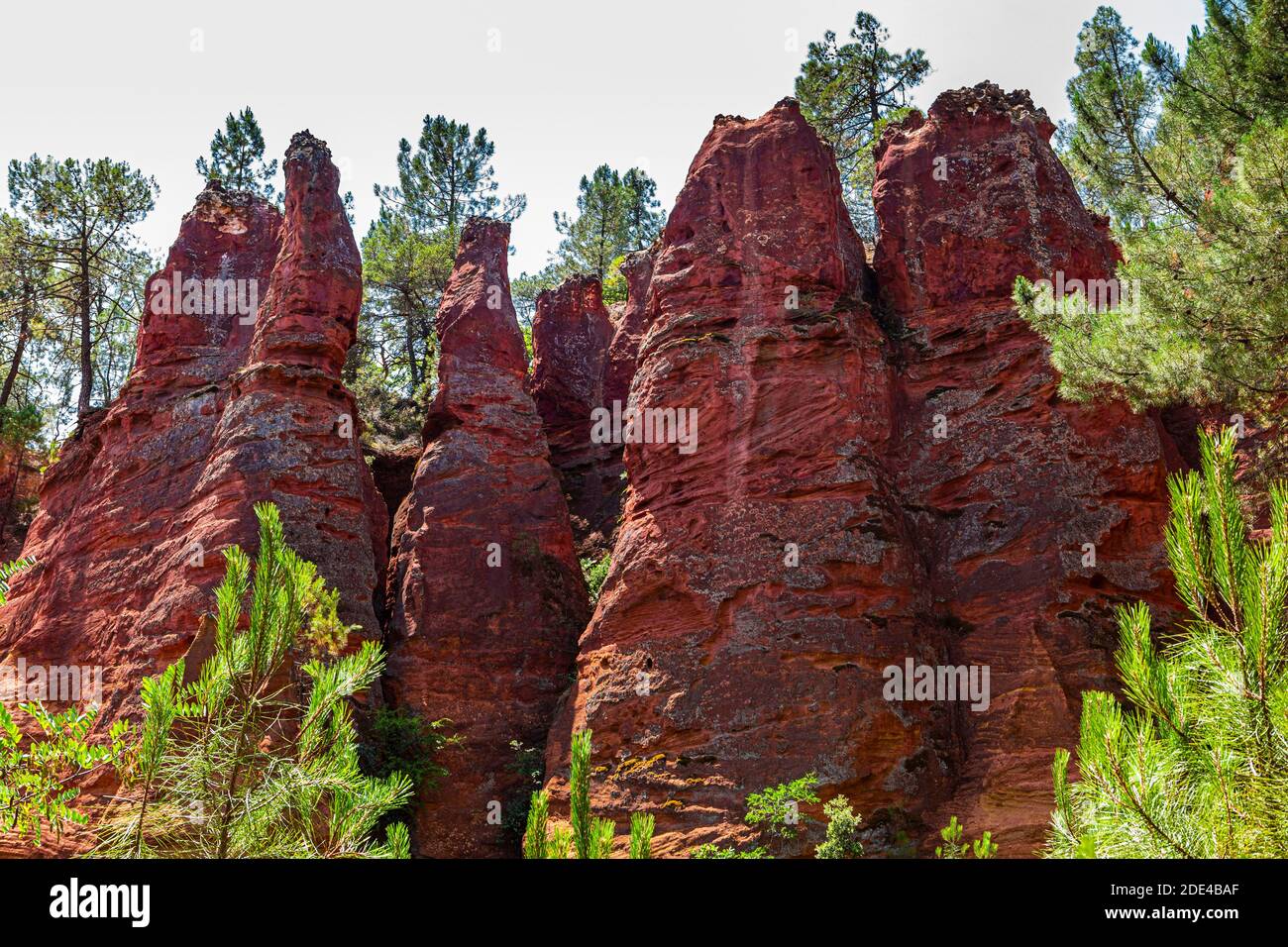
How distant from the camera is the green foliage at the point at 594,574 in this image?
22938mm

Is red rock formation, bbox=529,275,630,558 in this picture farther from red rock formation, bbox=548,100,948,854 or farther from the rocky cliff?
red rock formation, bbox=548,100,948,854

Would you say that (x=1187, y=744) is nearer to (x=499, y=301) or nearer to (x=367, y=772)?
(x=367, y=772)

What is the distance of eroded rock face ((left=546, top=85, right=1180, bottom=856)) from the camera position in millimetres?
15000

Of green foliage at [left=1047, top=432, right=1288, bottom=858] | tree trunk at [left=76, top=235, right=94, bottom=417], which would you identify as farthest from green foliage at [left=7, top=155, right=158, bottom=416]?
green foliage at [left=1047, top=432, right=1288, bottom=858]

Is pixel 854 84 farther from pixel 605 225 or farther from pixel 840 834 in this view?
pixel 840 834

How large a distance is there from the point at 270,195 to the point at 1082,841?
38662 millimetres

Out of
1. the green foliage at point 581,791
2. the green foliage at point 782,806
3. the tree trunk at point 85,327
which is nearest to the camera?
the green foliage at point 581,791

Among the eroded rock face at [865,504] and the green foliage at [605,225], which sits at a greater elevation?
the green foliage at [605,225]

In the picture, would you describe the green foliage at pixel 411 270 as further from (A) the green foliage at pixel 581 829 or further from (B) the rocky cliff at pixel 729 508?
(A) the green foliage at pixel 581 829

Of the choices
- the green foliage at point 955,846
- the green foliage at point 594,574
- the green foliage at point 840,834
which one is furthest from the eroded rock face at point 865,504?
the green foliage at point 594,574

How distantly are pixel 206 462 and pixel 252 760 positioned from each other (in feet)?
51.0

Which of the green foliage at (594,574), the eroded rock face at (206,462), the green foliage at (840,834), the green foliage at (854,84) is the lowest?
the green foliage at (840,834)

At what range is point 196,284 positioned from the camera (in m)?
25.1

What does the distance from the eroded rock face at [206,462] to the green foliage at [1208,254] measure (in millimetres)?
12886
